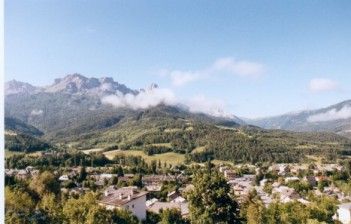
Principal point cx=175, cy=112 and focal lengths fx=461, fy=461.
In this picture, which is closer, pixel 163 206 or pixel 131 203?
pixel 131 203

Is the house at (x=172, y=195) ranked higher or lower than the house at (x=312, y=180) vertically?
higher

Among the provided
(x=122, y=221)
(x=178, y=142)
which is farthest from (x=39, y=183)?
(x=178, y=142)

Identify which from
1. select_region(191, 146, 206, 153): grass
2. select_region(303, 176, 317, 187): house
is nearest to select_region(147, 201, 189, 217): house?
select_region(303, 176, 317, 187): house

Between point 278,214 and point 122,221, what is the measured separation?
6706 mm

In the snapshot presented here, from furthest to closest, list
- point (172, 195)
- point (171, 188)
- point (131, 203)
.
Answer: point (171, 188) → point (172, 195) → point (131, 203)

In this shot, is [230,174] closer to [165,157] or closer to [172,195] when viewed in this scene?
[172,195]

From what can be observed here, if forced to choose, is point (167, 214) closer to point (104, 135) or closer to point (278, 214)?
point (278, 214)

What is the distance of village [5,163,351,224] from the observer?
27.1 meters

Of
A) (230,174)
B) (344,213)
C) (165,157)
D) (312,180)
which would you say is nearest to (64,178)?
(230,174)

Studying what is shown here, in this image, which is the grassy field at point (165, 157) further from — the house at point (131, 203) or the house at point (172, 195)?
the house at point (131, 203)

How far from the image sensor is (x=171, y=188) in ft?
140

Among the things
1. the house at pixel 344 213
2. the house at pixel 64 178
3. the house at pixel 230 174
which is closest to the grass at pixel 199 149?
the house at pixel 230 174

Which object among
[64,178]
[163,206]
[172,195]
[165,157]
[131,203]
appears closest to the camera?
[131,203]

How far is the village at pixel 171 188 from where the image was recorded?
2711 cm
